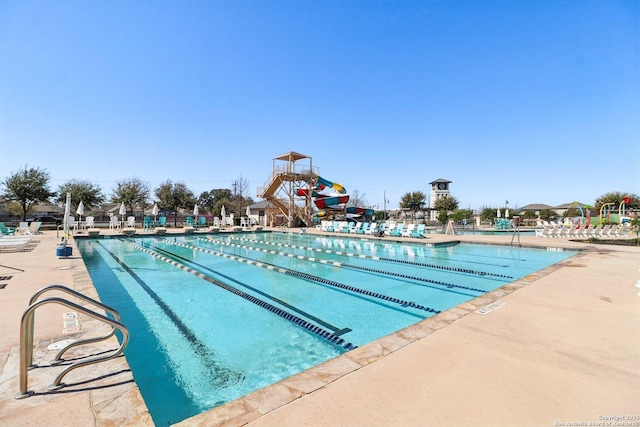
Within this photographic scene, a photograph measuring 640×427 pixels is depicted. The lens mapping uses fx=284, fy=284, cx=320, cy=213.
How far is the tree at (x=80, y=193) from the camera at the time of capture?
102ft

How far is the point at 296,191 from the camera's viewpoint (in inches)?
1004

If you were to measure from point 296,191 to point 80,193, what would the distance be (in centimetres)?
2504

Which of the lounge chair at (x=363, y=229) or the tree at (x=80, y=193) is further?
the tree at (x=80, y=193)

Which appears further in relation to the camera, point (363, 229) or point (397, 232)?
point (363, 229)

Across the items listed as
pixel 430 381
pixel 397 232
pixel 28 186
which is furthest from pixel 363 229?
pixel 28 186

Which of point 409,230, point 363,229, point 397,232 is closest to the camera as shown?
point 409,230

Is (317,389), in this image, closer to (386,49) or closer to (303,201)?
(386,49)

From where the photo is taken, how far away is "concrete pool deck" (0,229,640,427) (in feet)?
5.77

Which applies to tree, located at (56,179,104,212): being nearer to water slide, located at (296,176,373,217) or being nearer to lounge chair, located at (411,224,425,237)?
water slide, located at (296,176,373,217)

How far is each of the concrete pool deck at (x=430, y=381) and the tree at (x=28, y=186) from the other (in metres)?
31.9

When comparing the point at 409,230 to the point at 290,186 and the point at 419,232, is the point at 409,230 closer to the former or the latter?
the point at 419,232

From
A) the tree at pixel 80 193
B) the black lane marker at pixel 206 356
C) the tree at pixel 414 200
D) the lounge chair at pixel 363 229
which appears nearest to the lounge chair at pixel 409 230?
the lounge chair at pixel 363 229

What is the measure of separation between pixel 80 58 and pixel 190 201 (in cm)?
2637

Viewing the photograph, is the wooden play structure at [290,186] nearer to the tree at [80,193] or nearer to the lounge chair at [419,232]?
the lounge chair at [419,232]
